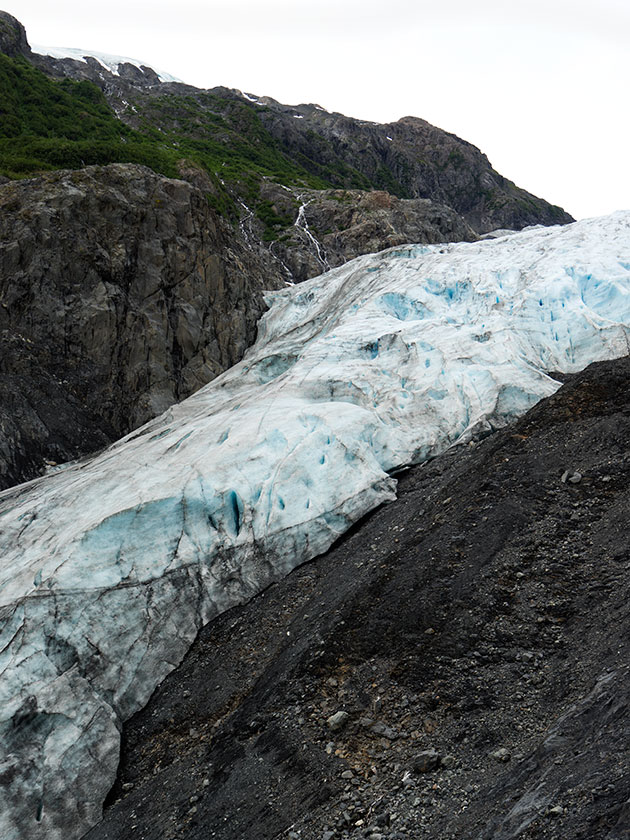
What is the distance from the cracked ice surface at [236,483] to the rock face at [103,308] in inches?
115

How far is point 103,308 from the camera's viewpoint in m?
20.6

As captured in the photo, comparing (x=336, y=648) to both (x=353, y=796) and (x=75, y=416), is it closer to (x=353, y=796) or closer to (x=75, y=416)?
(x=353, y=796)

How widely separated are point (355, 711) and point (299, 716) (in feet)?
2.46

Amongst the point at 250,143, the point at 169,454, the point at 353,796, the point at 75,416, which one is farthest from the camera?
the point at 250,143

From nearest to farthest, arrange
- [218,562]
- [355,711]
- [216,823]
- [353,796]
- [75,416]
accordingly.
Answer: [353,796] → [216,823] → [355,711] → [218,562] → [75,416]

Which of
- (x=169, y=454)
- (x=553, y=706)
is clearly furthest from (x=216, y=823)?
(x=169, y=454)

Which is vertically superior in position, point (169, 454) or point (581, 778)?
point (169, 454)

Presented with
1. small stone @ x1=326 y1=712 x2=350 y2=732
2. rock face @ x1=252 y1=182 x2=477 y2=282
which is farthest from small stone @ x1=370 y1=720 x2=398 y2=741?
rock face @ x1=252 y1=182 x2=477 y2=282

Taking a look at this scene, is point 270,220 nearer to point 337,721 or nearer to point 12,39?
point 12,39

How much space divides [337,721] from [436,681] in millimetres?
1288

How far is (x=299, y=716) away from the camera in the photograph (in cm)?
806

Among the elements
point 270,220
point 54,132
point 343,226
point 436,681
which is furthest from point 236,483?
point 54,132

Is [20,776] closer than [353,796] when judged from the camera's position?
No

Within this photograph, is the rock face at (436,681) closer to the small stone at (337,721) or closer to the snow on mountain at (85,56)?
the small stone at (337,721)
